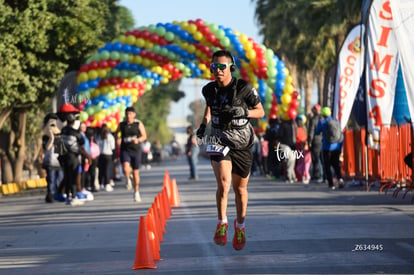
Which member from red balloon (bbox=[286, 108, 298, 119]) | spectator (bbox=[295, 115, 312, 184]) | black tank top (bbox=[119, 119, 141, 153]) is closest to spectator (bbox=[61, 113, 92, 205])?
black tank top (bbox=[119, 119, 141, 153])

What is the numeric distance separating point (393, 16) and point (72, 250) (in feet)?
26.7

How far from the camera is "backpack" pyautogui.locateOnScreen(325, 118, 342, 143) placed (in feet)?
74.0

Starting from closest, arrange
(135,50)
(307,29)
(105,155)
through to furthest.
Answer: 1. (105,155)
2. (135,50)
3. (307,29)

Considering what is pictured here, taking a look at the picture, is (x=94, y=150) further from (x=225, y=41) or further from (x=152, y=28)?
(x=225, y=41)

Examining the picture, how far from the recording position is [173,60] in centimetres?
2978

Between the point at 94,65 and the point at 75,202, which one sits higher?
the point at 94,65

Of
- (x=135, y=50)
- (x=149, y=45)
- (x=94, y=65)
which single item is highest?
(x=149, y=45)

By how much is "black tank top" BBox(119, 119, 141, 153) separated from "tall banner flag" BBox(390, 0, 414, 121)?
560cm

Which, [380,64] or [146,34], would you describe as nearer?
[380,64]

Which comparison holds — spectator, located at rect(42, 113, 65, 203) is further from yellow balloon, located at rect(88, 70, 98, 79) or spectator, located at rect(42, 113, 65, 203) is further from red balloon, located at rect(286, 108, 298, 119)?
Answer: red balloon, located at rect(286, 108, 298, 119)

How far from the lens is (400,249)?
9852 mm

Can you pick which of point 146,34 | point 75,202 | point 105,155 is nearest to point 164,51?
point 146,34

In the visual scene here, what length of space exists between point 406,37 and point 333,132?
6267 millimetres

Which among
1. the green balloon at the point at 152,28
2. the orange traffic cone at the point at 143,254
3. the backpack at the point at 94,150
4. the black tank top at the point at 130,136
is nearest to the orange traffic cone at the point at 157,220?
the orange traffic cone at the point at 143,254
